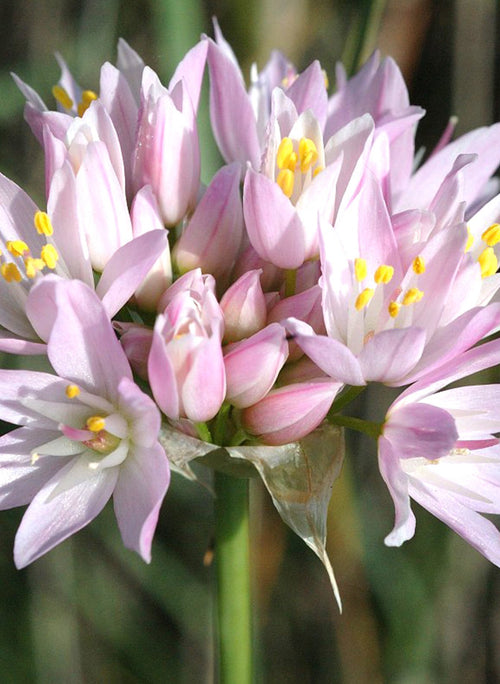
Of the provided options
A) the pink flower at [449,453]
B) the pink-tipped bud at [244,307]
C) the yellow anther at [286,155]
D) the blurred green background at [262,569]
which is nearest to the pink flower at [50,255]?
the pink-tipped bud at [244,307]

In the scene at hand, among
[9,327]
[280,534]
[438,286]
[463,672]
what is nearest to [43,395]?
[9,327]

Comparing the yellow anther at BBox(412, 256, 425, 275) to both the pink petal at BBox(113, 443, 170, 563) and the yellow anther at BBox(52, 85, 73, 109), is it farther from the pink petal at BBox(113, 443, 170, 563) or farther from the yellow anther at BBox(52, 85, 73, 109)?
the yellow anther at BBox(52, 85, 73, 109)

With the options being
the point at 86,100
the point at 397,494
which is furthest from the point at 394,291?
the point at 86,100

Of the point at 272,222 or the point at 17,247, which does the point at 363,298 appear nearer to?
the point at 272,222

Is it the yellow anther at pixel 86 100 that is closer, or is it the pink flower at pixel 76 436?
the pink flower at pixel 76 436

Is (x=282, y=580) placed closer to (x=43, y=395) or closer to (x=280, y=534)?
(x=280, y=534)

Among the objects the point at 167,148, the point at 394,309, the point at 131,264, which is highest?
the point at 167,148

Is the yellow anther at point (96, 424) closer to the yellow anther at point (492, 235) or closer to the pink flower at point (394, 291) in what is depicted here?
the pink flower at point (394, 291)
